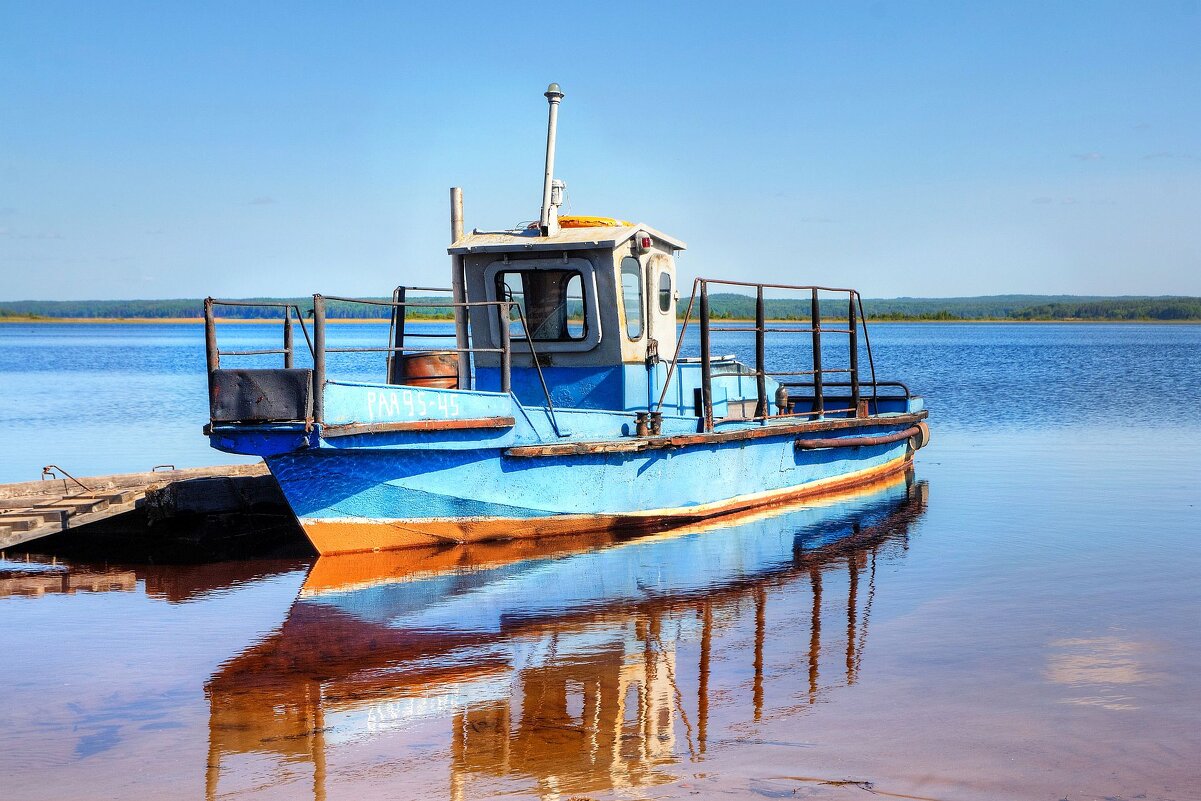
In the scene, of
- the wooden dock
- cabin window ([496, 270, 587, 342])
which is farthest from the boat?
the wooden dock

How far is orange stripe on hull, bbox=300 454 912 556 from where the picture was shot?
984 cm

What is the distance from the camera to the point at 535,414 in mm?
10383

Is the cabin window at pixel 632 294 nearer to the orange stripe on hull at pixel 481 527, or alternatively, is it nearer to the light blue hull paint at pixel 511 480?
the light blue hull paint at pixel 511 480

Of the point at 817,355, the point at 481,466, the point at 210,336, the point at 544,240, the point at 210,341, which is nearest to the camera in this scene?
the point at 210,336

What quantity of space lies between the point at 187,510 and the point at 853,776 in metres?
7.64

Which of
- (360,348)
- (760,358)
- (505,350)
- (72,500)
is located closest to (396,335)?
(360,348)

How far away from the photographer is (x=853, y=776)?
512cm

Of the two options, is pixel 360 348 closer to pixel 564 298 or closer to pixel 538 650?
pixel 564 298

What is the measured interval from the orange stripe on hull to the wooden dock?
74.7 inches

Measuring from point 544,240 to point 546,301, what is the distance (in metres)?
0.63

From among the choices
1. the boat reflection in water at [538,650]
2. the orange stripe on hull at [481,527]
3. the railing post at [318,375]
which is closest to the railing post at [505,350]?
the orange stripe on hull at [481,527]

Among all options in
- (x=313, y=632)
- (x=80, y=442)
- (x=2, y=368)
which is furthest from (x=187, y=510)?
(x=2, y=368)

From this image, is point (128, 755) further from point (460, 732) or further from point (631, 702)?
point (631, 702)

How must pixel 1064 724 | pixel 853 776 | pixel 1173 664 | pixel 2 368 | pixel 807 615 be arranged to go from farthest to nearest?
pixel 2 368, pixel 807 615, pixel 1173 664, pixel 1064 724, pixel 853 776
